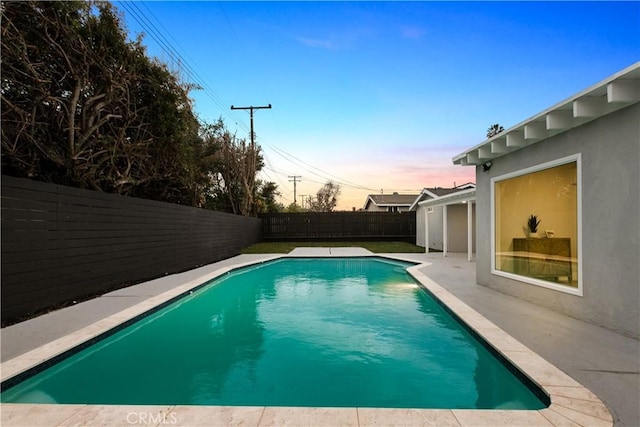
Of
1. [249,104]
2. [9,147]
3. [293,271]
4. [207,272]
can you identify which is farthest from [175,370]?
[249,104]

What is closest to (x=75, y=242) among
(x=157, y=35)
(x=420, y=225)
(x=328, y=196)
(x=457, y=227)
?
(x=157, y=35)

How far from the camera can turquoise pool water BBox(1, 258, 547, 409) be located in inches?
112

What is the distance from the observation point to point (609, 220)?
3975mm

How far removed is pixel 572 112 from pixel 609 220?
1.42 metres

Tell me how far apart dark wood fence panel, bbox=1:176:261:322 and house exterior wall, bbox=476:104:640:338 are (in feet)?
23.3

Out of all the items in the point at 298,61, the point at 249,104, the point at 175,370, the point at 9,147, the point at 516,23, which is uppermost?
the point at 249,104

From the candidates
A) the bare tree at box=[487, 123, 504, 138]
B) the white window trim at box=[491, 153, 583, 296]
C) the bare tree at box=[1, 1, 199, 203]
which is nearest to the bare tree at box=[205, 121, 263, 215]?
the bare tree at box=[1, 1, 199, 203]

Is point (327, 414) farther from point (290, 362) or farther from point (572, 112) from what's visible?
point (572, 112)

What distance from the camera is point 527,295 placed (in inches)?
220

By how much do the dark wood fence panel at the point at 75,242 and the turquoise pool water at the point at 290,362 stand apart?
1.39m

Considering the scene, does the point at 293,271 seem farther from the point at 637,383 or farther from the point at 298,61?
the point at 637,383

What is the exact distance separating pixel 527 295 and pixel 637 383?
3079 mm

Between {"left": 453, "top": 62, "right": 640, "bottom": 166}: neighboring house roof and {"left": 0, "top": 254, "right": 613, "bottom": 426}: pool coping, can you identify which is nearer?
{"left": 0, "top": 254, "right": 613, "bottom": 426}: pool coping

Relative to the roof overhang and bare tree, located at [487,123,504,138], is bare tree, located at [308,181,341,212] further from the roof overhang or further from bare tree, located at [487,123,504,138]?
the roof overhang
